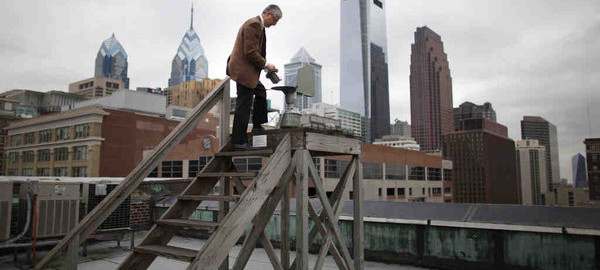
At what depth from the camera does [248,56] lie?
468 centimetres

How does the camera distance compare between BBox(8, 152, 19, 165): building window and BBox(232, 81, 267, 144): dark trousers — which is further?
BBox(8, 152, 19, 165): building window

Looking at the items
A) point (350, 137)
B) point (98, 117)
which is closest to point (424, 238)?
point (350, 137)

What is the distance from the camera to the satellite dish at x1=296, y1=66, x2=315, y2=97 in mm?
5406

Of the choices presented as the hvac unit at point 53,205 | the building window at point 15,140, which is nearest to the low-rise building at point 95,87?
the building window at point 15,140

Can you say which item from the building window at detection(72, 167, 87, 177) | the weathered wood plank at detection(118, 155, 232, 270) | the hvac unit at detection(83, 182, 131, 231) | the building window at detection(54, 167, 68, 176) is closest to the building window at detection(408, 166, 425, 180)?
the building window at detection(72, 167, 87, 177)

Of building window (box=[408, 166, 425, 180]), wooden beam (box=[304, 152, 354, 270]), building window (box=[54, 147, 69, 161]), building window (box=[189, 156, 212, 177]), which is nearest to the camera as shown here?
wooden beam (box=[304, 152, 354, 270])

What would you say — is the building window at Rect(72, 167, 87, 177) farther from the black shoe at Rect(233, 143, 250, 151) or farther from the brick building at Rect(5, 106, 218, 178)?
the black shoe at Rect(233, 143, 250, 151)

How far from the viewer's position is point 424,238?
324 inches

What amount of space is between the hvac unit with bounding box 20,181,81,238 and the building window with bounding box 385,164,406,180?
63.1 metres

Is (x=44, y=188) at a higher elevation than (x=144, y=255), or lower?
higher

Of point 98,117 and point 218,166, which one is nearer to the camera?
point 218,166

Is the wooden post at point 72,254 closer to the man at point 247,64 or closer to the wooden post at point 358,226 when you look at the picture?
the man at point 247,64

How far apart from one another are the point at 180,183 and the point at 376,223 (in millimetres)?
6728

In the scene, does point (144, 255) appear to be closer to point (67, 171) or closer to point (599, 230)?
point (599, 230)
